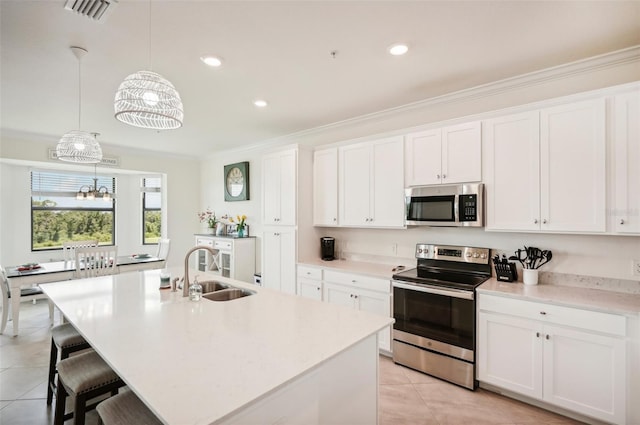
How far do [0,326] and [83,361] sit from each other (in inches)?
139

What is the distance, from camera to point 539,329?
2260 millimetres

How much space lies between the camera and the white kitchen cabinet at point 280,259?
3.95m

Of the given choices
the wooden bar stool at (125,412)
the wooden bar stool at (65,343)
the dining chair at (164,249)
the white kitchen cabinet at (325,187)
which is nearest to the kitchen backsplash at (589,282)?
the white kitchen cabinet at (325,187)

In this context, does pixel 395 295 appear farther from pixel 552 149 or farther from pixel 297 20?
pixel 297 20

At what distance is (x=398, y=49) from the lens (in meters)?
2.34

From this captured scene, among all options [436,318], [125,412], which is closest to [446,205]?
[436,318]

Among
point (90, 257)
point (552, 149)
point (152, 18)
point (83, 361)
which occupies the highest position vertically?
point (152, 18)

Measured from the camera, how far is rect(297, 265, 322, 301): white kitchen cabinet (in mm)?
3664

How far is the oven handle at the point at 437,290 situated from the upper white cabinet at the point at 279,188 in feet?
5.14

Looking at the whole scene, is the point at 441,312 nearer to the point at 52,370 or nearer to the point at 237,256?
the point at 52,370

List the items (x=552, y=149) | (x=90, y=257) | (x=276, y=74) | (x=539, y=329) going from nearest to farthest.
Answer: (x=539, y=329) → (x=552, y=149) → (x=276, y=74) → (x=90, y=257)

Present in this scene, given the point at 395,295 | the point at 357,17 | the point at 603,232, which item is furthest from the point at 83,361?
the point at 603,232

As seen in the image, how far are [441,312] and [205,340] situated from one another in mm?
2051

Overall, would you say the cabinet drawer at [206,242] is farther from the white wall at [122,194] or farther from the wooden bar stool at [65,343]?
the wooden bar stool at [65,343]
